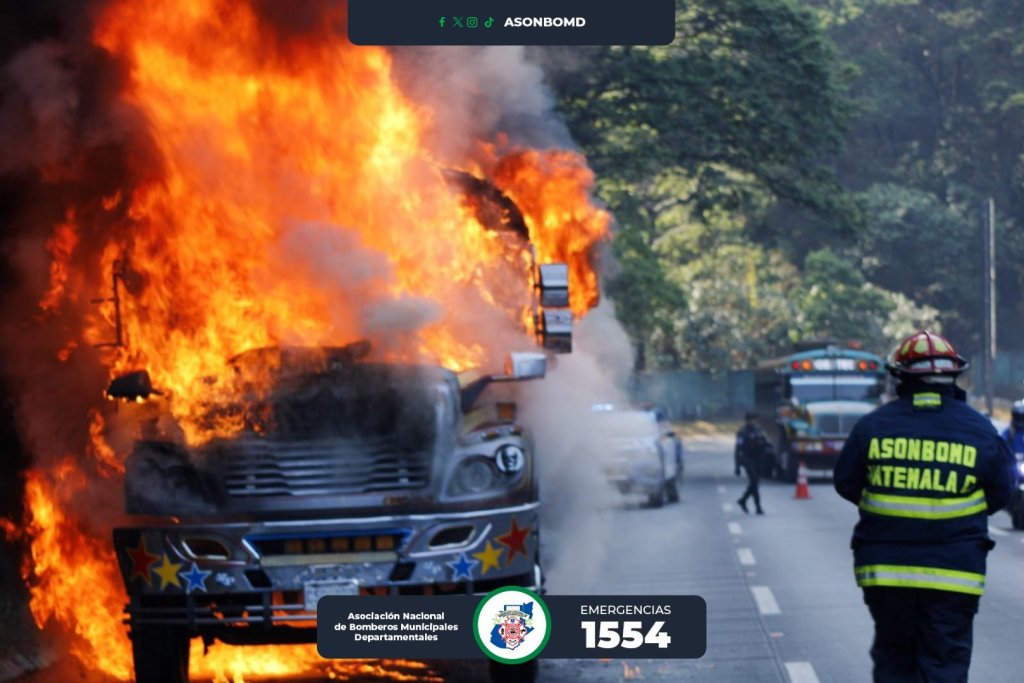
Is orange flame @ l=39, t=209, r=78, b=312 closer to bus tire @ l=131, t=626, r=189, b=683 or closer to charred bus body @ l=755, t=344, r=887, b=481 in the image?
bus tire @ l=131, t=626, r=189, b=683

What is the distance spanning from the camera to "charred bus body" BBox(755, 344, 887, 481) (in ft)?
108

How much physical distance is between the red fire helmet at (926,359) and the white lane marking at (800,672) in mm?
3143

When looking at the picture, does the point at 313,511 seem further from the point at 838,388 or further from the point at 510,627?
the point at 838,388

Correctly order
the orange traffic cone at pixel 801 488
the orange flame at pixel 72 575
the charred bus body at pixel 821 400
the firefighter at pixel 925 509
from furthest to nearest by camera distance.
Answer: the charred bus body at pixel 821 400 < the orange traffic cone at pixel 801 488 < the orange flame at pixel 72 575 < the firefighter at pixel 925 509

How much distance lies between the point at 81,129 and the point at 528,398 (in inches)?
149

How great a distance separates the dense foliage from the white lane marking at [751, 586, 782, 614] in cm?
428

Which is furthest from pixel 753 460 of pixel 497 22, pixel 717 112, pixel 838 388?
pixel 497 22

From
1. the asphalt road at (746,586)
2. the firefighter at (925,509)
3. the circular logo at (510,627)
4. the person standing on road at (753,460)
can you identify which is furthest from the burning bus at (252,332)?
the person standing on road at (753,460)

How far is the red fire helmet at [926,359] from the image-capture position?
6051 millimetres

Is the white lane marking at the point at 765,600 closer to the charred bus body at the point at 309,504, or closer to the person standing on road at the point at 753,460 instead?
the charred bus body at the point at 309,504

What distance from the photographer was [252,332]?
9.43 m

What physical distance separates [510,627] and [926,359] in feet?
7.05

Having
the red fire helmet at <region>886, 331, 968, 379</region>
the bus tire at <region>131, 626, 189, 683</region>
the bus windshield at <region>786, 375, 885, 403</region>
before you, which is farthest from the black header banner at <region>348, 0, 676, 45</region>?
the bus windshield at <region>786, 375, 885, 403</region>

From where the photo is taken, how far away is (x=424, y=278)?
32.5 ft
